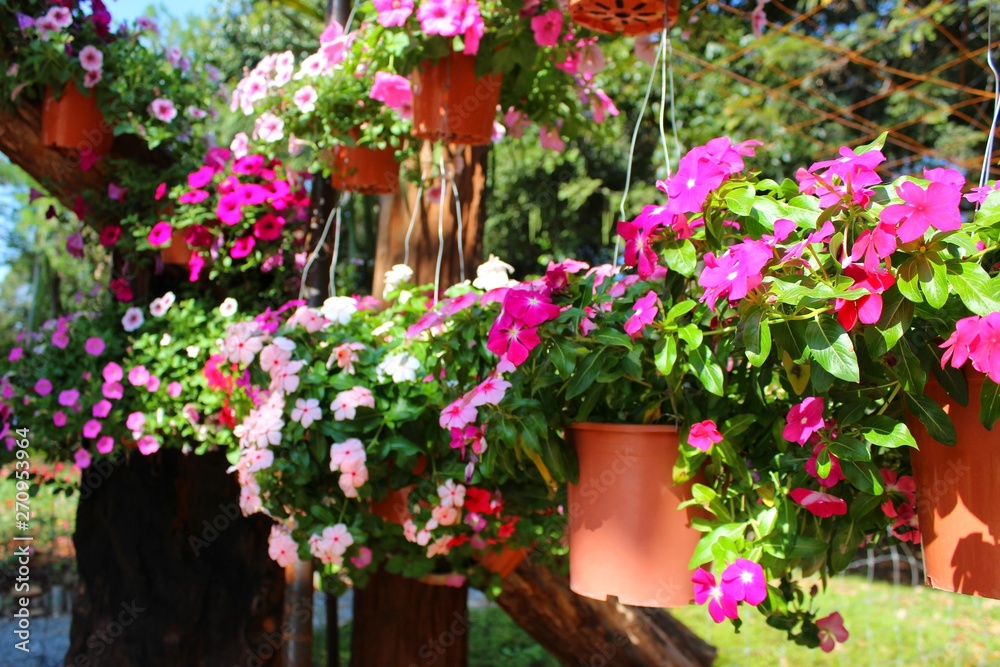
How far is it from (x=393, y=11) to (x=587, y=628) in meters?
1.87

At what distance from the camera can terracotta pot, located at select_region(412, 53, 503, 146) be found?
1.78 metres

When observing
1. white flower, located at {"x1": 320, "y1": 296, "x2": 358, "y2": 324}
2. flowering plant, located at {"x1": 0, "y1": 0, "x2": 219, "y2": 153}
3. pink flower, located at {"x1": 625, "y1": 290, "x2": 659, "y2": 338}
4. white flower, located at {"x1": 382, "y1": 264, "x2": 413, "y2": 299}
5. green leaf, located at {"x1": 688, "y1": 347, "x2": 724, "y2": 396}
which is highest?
flowering plant, located at {"x1": 0, "y1": 0, "x2": 219, "y2": 153}

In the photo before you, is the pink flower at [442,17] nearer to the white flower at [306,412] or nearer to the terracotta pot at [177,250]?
the white flower at [306,412]

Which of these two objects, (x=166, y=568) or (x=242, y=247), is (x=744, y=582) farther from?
(x=166, y=568)

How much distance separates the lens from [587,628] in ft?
8.52

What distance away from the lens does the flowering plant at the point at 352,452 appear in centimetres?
142

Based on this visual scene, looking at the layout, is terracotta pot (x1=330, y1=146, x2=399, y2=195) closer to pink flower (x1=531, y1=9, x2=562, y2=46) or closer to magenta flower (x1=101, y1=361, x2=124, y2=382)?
pink flower (x1=531, y1=9, x2=562, y2=46)

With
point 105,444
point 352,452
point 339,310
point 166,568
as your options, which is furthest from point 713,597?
point 166,568

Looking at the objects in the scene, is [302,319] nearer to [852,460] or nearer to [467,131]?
[467,131]

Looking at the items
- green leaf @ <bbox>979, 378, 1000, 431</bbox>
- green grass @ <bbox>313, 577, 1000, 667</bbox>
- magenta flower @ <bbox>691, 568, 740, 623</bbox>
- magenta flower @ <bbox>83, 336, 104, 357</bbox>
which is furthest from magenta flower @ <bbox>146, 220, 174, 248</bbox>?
green grass @ <bbox>313, 577, 1000, 667</bbox>

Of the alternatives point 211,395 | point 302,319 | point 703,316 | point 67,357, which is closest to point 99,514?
point 67,357

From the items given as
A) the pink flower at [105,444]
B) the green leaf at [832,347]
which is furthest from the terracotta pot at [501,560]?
the green leaf at [832,347]

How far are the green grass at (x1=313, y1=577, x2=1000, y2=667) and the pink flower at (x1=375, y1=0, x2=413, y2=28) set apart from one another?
10.3ft

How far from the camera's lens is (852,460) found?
0.90 meters
